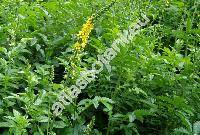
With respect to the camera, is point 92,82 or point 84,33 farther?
point 92,82

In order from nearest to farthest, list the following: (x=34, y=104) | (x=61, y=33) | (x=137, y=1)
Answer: (x=34, y=104) → (x=61, y=33) → (x=137, y=1)

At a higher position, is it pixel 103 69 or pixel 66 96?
pixel 103 69

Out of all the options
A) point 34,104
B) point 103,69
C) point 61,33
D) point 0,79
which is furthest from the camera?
point 61,33

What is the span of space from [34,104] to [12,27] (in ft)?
4.12

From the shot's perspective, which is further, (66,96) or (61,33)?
(61,33)

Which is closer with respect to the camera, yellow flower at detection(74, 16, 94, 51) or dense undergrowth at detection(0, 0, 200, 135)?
yellow flower at detection(74, 16, 94, 51)

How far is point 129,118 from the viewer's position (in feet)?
10.9

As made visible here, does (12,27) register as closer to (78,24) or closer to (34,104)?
(78,24)

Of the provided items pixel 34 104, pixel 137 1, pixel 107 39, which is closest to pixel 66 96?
pixel 34 104

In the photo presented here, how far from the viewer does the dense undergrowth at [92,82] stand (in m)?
3.15

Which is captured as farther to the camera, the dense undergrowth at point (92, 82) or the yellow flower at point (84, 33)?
the dense undergrowth at point (92, 82)

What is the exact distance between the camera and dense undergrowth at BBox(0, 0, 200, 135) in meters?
3.15

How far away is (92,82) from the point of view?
3695 mm

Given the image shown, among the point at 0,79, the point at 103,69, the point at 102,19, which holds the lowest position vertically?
the point at 0,79
